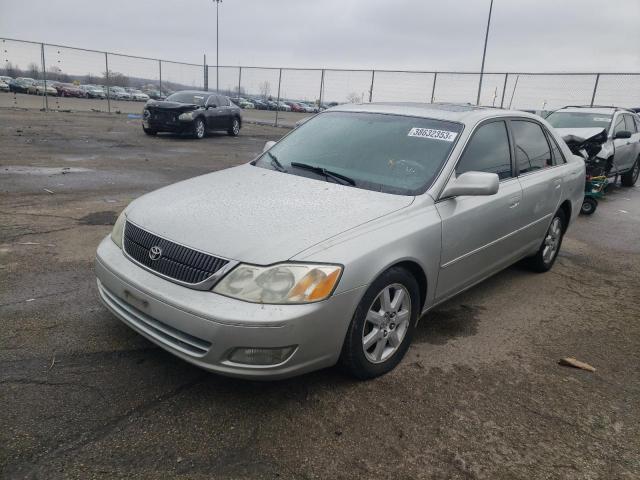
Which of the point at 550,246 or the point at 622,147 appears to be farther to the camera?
the point at 622,147

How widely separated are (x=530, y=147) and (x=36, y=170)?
8.22 m

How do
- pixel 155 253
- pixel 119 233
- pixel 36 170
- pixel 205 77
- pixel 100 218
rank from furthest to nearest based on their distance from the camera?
1. pixel 205 77
2. pixel 36 170
3. pixel 100 218
4. pixel 119 233
5. pixel 155 253

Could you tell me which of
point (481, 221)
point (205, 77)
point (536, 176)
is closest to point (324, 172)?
point (481, 221)

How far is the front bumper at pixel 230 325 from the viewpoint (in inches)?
95.3

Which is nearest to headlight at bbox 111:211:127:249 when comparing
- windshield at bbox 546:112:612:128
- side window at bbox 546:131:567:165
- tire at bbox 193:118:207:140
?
side window at bbox 546:131:567:165

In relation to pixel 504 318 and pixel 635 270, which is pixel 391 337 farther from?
pixel 635 270

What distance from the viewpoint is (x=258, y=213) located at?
2.96m

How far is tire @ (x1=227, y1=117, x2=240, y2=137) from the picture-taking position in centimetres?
1845

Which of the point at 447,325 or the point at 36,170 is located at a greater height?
the point at 447,325

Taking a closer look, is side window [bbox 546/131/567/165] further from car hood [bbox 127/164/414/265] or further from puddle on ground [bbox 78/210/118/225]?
puddle on ground [bbox 78/210/118/225]

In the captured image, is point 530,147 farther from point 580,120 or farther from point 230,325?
point 580,120

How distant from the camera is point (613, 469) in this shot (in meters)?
2.42

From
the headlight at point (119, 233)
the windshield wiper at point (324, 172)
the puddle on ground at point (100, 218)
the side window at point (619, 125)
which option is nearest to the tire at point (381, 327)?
the windshield wiper at point (324, 172)

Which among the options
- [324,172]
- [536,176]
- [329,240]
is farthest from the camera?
[536,176]
